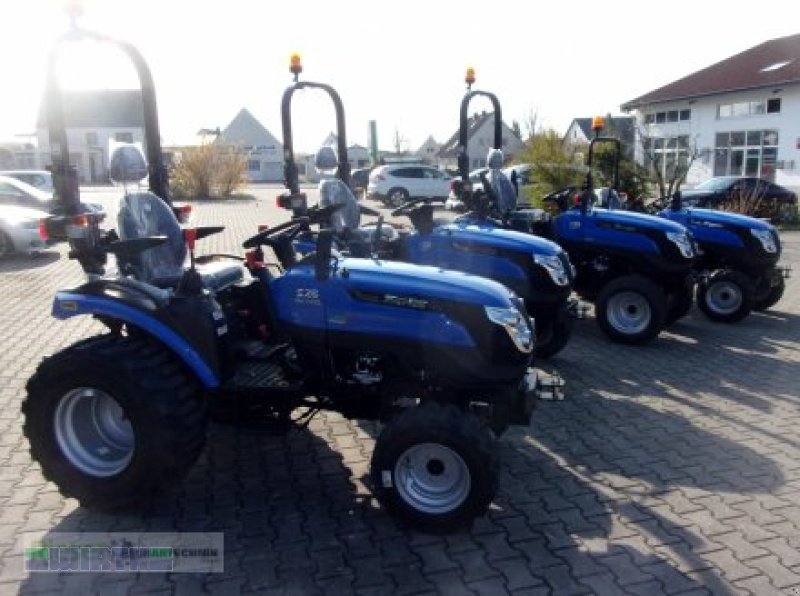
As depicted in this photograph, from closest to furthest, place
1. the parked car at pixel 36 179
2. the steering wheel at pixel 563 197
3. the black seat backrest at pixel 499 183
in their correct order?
1. the black seat backrest at pixel 499 183
2. the steering wheel at pixel 563 197
3. the parked car at pixel 36 179

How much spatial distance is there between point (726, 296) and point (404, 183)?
16.9 metres

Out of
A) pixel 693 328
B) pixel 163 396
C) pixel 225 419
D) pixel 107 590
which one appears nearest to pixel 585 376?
pixel 693 328

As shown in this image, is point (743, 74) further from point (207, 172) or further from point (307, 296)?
point (307, 296)

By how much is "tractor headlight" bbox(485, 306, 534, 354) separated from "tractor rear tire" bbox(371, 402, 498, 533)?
0.42 meters

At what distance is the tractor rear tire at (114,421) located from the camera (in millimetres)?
3389

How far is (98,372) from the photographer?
3432 mm

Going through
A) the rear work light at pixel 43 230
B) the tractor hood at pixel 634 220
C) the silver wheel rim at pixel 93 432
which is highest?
the rear work light at pixel 43 230

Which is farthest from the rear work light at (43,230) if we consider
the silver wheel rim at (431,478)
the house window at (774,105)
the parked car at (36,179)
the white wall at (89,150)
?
the white wall at (89,150)

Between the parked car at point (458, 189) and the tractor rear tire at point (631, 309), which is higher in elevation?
the parked car at point (458, 189)

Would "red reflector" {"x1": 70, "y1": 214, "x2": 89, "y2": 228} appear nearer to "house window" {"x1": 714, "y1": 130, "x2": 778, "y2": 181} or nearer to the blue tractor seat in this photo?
the blue tractor seat

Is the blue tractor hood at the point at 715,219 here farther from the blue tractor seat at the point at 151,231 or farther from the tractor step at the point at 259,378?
the tractor step at the point at 259,378

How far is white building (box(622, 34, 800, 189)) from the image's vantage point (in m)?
26.2

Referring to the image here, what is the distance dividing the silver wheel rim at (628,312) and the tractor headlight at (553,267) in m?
1.28

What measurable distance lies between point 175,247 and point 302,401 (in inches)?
50.6
